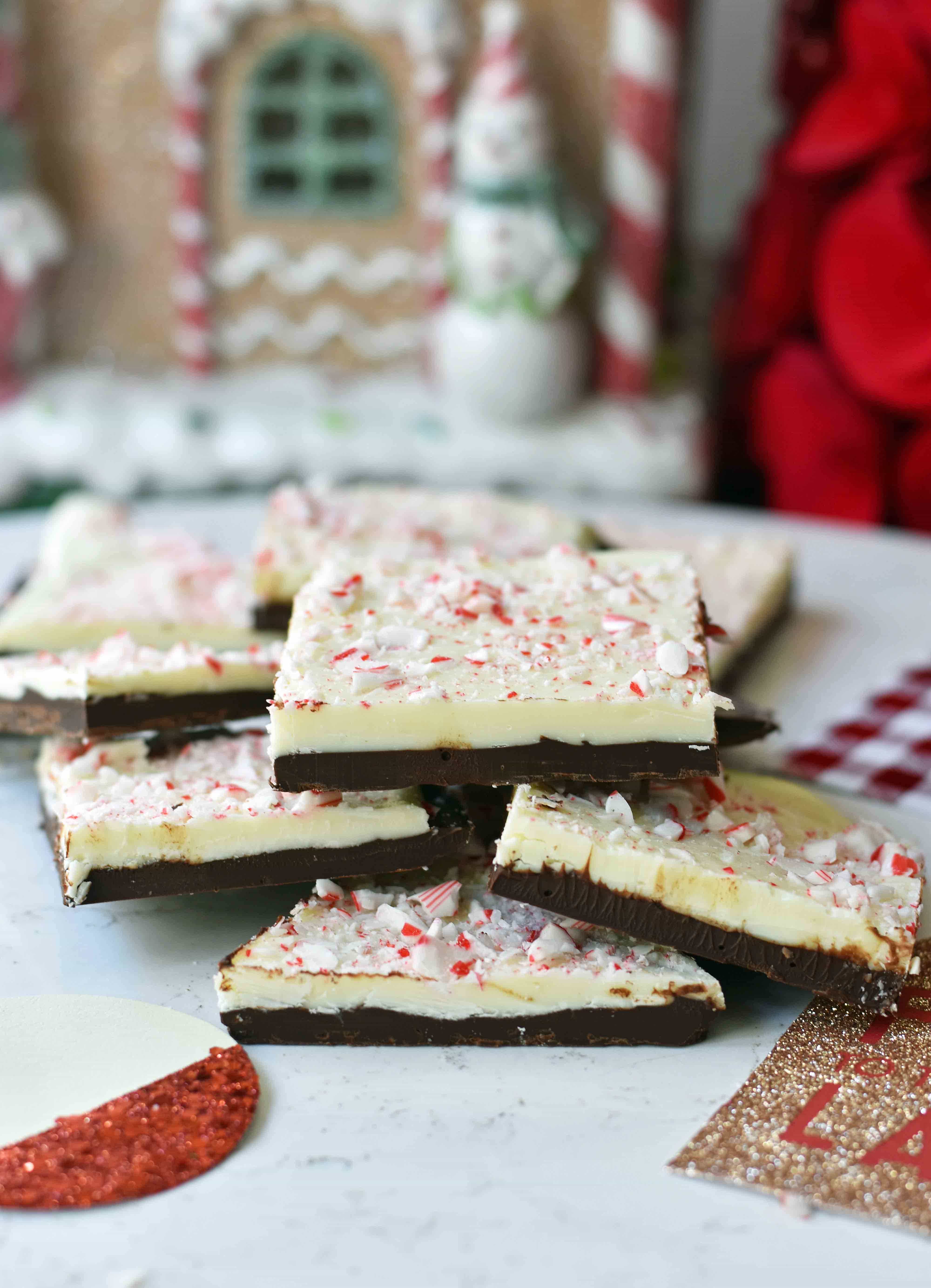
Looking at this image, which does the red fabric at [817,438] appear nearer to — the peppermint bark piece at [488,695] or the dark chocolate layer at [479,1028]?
the peppermint bark piece at [488,695]

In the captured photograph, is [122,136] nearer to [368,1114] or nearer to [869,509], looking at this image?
[869,509]

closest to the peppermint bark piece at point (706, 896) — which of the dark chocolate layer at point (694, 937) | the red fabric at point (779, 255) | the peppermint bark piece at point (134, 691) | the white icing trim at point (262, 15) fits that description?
the dark chocolate layer at point (694, 937)

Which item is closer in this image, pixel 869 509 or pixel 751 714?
pixel 751 714

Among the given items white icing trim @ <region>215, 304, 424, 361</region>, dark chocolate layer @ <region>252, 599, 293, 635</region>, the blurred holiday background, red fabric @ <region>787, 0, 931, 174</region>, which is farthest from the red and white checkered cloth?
white icing trim @ <region>215, 304, 424, 361</region>

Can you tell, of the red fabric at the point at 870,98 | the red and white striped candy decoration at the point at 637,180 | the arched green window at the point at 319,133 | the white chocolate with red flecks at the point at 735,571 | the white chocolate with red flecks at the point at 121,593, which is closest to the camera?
the white chocolate with red flecks at the point at 121,593

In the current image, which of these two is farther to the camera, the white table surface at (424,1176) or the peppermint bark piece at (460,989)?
the peppermint bark piece at (460,989)

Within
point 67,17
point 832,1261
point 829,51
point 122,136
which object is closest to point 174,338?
point 122,136

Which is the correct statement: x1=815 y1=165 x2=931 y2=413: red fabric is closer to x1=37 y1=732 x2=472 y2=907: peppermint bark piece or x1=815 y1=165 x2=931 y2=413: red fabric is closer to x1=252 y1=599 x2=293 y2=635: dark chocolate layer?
x1=252 y1=599 x2=293 y2=635: dark chocolate layer

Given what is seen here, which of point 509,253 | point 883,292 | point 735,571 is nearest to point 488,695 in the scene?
point 735,571
